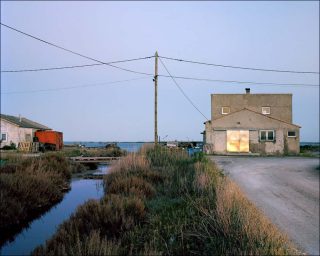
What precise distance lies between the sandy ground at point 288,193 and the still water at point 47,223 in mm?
7894

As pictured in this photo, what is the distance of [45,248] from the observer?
6719mm

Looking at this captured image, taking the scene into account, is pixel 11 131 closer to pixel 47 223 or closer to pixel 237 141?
pixel 237 141

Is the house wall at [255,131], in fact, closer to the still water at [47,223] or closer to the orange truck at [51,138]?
the orange truck at [51,138]

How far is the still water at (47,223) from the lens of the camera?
345 inches

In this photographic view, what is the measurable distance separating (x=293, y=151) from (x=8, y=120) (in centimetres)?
3456

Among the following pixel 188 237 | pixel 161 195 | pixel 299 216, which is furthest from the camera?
pixel 299 216

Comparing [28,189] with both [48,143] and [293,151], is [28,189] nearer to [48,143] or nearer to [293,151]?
[293,151]

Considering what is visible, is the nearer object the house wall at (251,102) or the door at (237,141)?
the door at (237,141)

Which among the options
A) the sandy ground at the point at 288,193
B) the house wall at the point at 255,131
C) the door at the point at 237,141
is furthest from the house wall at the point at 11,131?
the sandy ground at the point at 288,193

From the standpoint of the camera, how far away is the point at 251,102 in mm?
48594

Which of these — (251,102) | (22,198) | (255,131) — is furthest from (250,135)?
(22,198)

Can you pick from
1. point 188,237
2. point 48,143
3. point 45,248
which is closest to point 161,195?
point 188,237

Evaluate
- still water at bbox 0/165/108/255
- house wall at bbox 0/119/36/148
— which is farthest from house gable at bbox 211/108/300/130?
house wall at bbox 0/119/36/148

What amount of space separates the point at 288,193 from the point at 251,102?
29.6 meters
